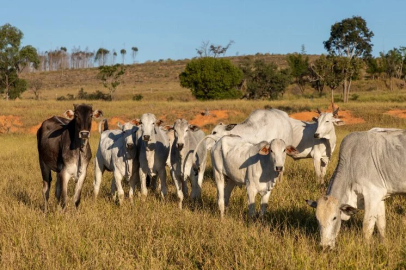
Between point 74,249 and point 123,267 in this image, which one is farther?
point 74,249

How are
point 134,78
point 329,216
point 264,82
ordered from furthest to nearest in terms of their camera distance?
point 134,78
point 264,82
point 329,216

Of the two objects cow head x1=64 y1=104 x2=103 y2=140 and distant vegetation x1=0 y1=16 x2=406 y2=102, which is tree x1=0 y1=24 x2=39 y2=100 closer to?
distant vegetation x1=0 y1=16 x2=406 y2=102

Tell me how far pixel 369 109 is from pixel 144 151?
23.7 meters

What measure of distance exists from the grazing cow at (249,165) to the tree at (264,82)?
44232 mm

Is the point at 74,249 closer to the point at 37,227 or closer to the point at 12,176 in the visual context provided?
the point at 37,227

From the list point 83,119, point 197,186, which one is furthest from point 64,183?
point 197,186

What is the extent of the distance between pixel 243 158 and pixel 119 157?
3.00 meters

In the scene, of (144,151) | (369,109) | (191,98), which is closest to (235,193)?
(144,151)

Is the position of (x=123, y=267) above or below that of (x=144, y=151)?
below

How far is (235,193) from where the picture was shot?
1055cm

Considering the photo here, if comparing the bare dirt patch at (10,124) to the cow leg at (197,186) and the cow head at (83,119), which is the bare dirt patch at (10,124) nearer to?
the cow leg at (197,186)

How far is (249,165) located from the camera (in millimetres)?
8297

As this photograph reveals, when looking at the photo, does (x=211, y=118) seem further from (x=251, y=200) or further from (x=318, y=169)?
(x=251, y=200)

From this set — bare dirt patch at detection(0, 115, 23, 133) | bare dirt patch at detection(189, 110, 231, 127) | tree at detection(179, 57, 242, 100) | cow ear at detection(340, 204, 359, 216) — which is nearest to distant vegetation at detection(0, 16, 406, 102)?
tree at detection(179, 57, 242, 100)
